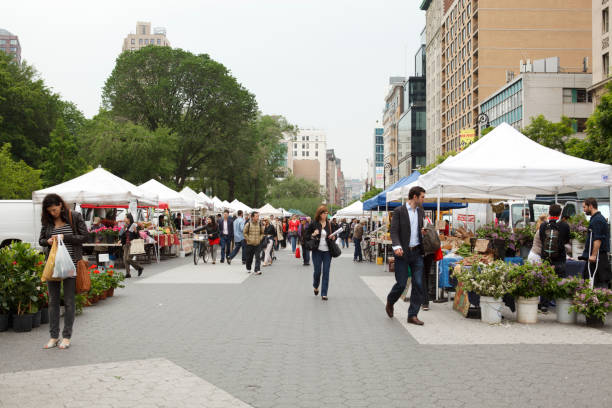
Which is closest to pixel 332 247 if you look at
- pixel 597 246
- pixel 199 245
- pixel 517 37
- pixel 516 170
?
pixel 516 170

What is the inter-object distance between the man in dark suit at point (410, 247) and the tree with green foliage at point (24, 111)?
4032 centimetres

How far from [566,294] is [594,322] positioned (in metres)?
0.54

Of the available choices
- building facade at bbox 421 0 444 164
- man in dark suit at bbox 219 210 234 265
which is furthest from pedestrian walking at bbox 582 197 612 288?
building facade at bbox 421 0 444 164

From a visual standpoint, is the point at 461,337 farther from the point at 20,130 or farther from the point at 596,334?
the point at 20,130

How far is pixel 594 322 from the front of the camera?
8.91m

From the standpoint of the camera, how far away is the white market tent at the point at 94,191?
2000 cm

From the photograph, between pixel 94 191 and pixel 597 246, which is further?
pixel 94 191

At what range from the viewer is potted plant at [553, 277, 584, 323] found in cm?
912

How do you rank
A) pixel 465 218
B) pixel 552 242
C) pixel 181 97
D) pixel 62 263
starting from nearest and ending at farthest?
pixel 62 263 → pixel 552 242 → pixel 465 218 → pixel 181 97

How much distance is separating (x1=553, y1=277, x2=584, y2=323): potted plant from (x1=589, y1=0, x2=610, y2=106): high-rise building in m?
41.8

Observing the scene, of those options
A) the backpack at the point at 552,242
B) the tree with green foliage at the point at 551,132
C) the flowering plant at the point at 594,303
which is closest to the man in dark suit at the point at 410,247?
the backpack at the point at 552,242

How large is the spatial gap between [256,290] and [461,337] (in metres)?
6.57

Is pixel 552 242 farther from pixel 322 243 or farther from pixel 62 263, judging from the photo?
pixel 62 263

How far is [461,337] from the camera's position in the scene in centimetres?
812
